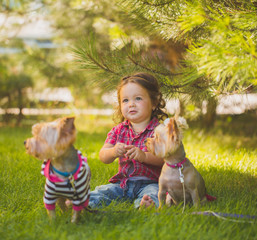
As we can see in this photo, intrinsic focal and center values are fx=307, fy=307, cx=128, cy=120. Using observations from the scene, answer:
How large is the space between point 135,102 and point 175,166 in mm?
741

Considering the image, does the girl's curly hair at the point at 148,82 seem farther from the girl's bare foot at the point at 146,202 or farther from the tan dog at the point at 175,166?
the girl's bare foot at the point at 146,202

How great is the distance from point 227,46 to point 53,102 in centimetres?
697

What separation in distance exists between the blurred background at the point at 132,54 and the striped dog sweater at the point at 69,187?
929 mm

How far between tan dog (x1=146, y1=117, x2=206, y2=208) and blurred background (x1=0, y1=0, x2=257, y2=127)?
36 cm

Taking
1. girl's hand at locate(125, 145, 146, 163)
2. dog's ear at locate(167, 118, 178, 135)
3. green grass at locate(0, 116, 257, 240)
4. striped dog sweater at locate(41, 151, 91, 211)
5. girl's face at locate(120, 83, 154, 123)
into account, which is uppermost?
girl's face at locate(120, 83, 154, 123)

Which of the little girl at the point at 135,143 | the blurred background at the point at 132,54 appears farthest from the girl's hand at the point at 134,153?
the blurred background at the point at 132,54

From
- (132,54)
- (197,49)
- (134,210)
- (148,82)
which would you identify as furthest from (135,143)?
(197,49)

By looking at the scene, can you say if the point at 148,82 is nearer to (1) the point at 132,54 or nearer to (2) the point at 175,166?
(1) the point at 132,54

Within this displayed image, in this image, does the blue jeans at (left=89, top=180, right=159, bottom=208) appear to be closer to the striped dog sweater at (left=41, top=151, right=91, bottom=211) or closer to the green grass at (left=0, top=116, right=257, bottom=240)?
the green grass at (left=0, top=116, right=257, bottom=240)

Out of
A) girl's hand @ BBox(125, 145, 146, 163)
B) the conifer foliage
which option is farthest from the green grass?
the conifer foliage

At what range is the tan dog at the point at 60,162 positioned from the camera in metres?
1.79

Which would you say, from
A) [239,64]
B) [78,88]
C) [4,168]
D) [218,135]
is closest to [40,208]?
[4,168]

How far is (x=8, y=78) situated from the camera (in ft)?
24.7

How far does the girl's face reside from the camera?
269 centimetres
